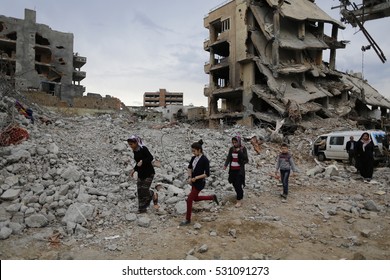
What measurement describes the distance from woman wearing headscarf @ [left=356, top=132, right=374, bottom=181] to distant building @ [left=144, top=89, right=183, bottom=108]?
71181 mm

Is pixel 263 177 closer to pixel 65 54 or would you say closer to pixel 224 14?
pixel 224 14

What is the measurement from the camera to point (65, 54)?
124 feet

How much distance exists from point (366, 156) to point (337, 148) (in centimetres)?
416

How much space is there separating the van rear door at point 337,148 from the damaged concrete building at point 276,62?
7.20m

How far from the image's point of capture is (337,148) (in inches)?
529

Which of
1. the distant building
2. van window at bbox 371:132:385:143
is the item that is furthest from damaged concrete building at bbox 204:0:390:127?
the distant building

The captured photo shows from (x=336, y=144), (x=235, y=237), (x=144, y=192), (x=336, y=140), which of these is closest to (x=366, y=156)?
(x=336, y=144)

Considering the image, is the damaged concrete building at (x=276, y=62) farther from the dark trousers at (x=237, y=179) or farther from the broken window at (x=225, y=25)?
the dark trousers at (x=237, y=179)

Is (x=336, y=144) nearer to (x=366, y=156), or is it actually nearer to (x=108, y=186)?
(x=366, y=156)

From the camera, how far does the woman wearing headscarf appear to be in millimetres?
9267

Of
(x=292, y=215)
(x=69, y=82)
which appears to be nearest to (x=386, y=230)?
(x=292, y=215)

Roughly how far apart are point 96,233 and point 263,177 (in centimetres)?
580

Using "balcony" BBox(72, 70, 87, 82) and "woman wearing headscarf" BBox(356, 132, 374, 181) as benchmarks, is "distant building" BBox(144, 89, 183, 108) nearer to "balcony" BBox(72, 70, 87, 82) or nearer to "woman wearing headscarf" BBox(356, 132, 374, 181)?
"balcony" BBox(72, 70, 87, 82)

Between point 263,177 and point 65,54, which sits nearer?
point 263,177
